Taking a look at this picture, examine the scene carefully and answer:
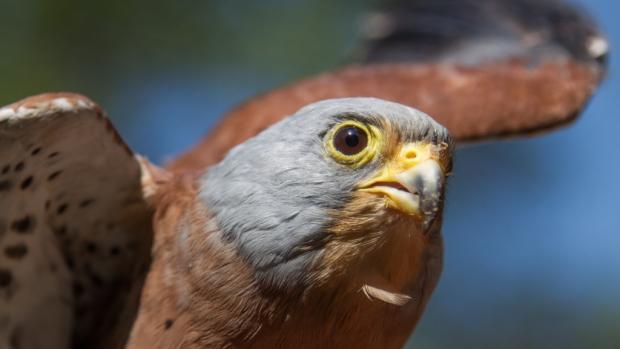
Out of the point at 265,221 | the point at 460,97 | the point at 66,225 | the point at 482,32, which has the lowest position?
the point at 66,225

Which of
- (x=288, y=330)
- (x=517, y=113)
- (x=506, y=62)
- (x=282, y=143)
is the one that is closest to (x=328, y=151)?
(x=282, y=143)

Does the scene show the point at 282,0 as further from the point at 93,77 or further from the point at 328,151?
the point at 328,151

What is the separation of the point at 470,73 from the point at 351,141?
89.6 inches

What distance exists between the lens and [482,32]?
19.3ft

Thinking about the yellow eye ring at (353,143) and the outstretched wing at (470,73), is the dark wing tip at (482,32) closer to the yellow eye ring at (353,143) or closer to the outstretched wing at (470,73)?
the outstretched wing at (470,73)

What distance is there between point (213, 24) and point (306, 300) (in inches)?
312

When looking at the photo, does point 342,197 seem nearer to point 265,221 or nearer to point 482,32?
point 265,221

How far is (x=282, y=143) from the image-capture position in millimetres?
3053

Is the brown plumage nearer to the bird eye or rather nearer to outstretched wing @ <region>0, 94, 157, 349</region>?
outstretched wing @ <region>0, 94, 157, 349</region>

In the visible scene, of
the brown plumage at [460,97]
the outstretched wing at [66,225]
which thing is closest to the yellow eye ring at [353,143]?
the outstretched wing at [66,225]

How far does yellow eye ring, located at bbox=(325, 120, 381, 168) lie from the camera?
2889 mm

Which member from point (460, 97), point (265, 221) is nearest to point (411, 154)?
point (265, 221)

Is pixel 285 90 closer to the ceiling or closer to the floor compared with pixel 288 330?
closer to the ceiling

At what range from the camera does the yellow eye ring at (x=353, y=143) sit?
289cm
